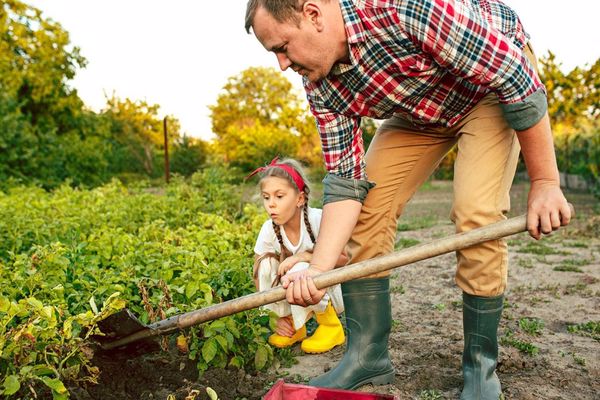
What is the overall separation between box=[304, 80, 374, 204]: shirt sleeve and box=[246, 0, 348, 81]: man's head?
Answer: 1.32ft

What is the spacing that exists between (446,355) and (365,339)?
52 cm

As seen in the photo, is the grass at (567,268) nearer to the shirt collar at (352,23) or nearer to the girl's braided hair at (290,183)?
the girl's braided hair at (290,183)

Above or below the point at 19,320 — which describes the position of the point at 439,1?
above

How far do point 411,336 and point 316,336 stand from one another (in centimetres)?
53

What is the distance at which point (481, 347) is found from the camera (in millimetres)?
2402

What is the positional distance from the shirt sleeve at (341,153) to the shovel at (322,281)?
15.6 inches

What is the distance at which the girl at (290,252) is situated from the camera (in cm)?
318

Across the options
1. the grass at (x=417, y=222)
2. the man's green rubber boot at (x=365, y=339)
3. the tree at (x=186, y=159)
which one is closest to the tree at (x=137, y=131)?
the tree at (x=186, y=159)

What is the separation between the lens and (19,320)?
9.11ft

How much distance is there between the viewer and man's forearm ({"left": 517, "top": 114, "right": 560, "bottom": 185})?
214 centimetres

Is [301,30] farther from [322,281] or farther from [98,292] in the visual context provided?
[98,292]

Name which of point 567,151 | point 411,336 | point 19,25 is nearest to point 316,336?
point 411,336

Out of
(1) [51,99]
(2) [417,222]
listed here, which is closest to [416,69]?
(2) [417,222]

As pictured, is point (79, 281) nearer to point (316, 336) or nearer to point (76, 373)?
point (76, 373)
